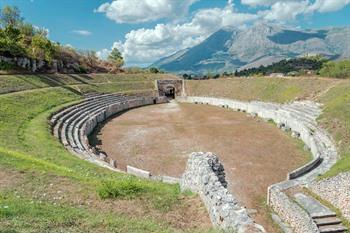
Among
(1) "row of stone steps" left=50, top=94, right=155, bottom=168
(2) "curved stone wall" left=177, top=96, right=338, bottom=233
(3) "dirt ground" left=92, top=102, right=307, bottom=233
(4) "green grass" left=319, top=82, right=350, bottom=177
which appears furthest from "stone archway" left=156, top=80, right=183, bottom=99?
(4) "green grass" left=319, top=82, right=350, bottom=177

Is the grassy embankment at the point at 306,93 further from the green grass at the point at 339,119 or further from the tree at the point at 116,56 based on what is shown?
the tree at the point at 116,56

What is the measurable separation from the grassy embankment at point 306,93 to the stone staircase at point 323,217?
275 centimetres

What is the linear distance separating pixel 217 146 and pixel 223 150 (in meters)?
1.20

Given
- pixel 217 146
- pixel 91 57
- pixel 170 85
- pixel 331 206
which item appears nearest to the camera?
pixel 331 206

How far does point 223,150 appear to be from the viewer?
956 inches

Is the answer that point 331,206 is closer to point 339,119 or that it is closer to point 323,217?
point 323,217

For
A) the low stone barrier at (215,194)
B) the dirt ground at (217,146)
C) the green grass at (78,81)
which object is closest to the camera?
the low stone barrier at (215,194)

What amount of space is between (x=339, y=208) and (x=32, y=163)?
13365 millimetres

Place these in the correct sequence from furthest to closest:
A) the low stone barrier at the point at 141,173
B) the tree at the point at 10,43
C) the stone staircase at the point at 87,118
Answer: the tree at the point at 10,43
the stone staircase at the point at 87,118
the low stone barrier at the point at 141,173

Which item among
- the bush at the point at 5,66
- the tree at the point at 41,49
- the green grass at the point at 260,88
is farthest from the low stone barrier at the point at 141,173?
the tree at the point at 41,49

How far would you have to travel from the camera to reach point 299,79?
45094mm

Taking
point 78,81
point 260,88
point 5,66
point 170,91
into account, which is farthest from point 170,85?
point 5,66

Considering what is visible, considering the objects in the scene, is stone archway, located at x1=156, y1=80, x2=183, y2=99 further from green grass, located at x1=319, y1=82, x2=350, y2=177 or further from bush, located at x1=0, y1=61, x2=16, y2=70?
green grass, located at x1=319, y1=82, x2=350, y2=177

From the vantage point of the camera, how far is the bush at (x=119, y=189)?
10.6m
